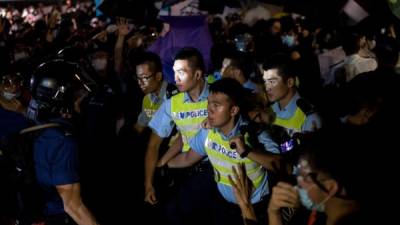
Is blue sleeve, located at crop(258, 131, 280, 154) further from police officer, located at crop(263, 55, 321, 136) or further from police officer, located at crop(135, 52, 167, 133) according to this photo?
police officer, located at crop(135, 52, 167, 133)

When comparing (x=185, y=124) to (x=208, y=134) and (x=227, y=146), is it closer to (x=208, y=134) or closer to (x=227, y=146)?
(x=208, y=134)

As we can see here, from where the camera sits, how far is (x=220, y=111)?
3697 millimetres

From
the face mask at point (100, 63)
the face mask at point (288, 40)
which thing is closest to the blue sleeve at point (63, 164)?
the face mask at point (100, 63)

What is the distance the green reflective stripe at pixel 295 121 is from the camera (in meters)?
4.07

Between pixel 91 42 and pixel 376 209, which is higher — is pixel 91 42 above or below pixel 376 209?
above

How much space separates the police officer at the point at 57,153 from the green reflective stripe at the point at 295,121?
1888 mm

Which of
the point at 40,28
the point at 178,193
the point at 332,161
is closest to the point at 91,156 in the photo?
the point at 178,193

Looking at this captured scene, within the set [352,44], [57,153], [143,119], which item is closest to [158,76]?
[143,119]

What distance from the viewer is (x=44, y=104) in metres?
3.44

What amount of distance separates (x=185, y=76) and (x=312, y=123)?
137 cm

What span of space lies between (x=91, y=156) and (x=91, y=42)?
3451 millimetres

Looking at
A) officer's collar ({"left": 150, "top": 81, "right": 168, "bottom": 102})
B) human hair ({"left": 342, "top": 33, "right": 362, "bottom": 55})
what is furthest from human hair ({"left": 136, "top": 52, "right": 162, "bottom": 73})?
human hair ({"left": 342, "top": 33, "right": 362, "bottom": 55})

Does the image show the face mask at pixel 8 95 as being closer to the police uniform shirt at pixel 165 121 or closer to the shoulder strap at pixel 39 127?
the police uniform shirt at pixel 165 121

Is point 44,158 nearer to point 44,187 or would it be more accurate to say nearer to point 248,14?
point 44,187
